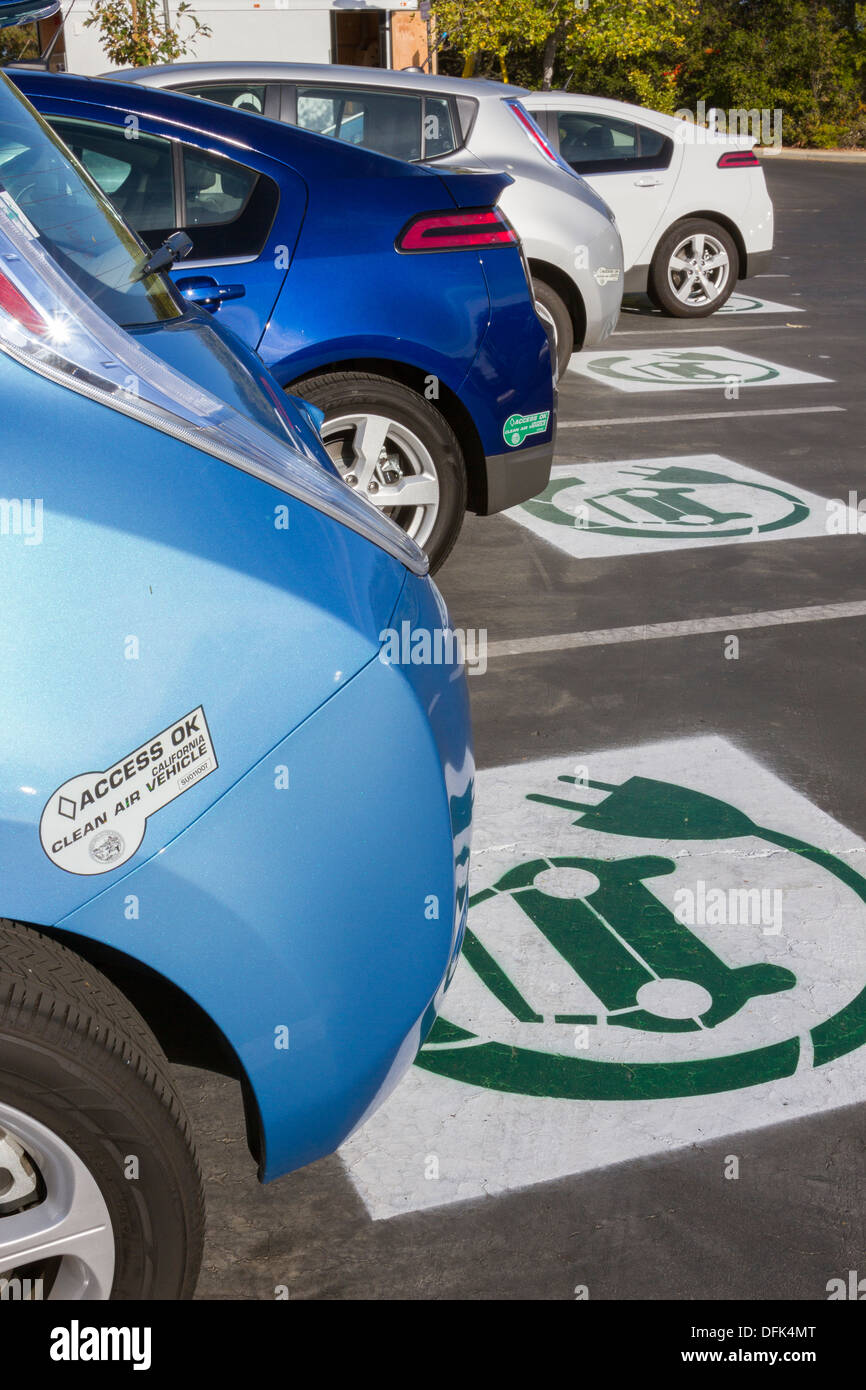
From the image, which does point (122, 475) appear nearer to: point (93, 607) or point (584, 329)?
point (93, 607)

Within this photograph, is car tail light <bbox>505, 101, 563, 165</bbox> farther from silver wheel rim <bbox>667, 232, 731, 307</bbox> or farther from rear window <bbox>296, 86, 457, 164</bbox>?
silver wheel rim <bbox>667, 232, 731, 307</bbox>

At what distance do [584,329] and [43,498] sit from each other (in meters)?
7.82

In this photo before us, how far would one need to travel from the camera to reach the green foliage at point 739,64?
32.5m

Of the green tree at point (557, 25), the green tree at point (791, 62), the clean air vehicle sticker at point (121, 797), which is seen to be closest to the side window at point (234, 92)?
the clean air vehicle sticker at point (121, 797)

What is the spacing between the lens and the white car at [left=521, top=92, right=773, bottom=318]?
1094cm

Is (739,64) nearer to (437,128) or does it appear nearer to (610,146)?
(610,146)

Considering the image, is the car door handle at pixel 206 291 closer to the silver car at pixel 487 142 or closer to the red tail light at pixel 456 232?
the red tail light at pixel 456 232

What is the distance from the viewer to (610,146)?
11.1m

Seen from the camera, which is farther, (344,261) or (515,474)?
(515,474)

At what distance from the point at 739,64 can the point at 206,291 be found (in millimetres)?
36113

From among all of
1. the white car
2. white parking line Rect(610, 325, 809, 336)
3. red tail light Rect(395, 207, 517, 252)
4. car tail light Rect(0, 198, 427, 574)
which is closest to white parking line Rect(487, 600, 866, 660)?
red tail light Rect(395, 207, 517, 252)

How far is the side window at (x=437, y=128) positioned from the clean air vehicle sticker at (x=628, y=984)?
19.2 ft

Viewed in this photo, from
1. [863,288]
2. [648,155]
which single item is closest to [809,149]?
[863,288]

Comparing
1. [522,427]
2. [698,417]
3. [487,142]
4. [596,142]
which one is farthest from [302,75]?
[522,427]
